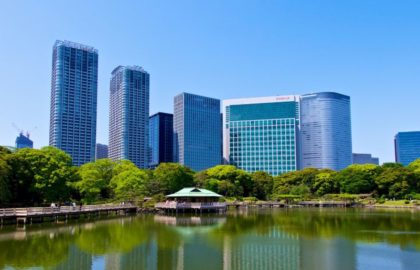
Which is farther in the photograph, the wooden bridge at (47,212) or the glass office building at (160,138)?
the glass office building at (160,138)

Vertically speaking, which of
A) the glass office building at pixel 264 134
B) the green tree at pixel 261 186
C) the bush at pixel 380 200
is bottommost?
the bush at pixel 380 200

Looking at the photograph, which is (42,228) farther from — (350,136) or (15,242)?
(350,136)

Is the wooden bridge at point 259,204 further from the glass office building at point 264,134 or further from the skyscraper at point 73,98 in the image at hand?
the skyscraper at point 73,98

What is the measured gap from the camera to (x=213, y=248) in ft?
89.3

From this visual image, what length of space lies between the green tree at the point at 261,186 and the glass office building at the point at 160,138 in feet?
294

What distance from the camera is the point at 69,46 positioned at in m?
148

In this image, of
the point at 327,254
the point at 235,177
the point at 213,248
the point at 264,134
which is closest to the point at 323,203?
the point at 235,177

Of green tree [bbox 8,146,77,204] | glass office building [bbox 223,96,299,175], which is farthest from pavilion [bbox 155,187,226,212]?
glass office building [bbox 223,96,299,175]

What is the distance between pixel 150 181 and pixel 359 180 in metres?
46.4

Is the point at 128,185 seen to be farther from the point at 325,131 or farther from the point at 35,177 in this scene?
the point at 325,131

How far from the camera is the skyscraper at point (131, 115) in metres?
171

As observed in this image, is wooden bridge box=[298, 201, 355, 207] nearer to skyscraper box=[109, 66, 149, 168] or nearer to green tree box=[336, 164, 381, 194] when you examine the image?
green tree box=[336, 164, 381, 194]

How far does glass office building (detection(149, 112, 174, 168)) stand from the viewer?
184m

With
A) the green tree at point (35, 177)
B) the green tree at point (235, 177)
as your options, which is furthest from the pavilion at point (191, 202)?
the green tree at point (235, 177)
